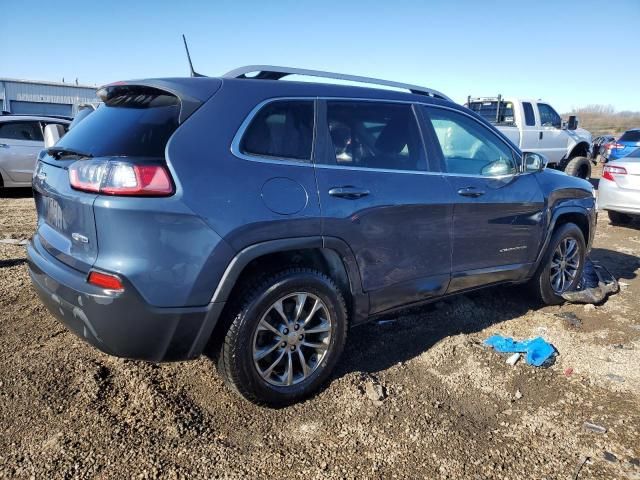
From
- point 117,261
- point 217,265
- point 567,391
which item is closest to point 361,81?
point 217,265

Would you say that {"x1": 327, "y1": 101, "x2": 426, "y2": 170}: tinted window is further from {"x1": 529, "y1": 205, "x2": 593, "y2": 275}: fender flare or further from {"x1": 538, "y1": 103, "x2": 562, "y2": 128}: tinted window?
{"x1": 538, "y1": 103, "x2": 562, "y2": 128}: tinted window

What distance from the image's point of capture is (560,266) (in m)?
4.78

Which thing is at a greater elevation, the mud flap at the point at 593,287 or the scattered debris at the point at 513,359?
the scattered debris at the point at 513,359

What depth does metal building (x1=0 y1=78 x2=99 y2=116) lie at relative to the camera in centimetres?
3456

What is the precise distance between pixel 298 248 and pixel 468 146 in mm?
1973

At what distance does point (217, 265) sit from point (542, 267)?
328 centimetres

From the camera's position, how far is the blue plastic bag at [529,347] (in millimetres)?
3646

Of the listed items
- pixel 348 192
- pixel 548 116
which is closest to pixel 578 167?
pixel 548 116

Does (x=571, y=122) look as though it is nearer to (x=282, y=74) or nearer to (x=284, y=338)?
(x=282, y=74)

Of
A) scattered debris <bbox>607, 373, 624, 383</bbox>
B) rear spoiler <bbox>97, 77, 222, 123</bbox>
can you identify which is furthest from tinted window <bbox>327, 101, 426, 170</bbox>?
scattered debris <bbox>607, 373, 624, 383</bbox>

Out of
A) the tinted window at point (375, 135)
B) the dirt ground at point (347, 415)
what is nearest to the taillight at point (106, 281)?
the dirt ground at point (347, 415)

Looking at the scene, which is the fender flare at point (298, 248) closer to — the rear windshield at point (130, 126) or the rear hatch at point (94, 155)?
the rear hatch at point (94, 155)

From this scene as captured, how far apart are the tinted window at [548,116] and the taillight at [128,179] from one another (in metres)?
11.8

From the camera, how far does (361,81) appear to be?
3.40m
